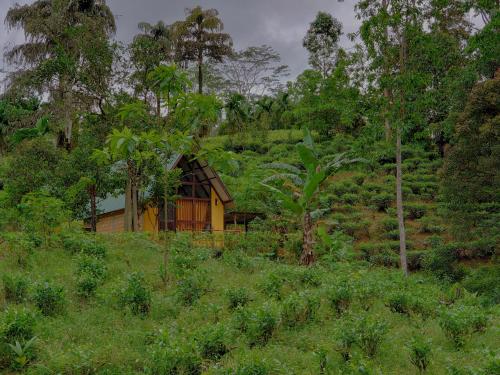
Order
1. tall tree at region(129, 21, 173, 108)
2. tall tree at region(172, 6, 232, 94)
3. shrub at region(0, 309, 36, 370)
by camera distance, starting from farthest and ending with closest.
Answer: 1. tall tree at region(172, 6, 232, 94)
2. tall tree at region(129, 21, 173, 108)
3. shrub at region(0, 309, 36, 370)

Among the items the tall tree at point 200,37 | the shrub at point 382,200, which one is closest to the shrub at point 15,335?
the shrub at point 382,200

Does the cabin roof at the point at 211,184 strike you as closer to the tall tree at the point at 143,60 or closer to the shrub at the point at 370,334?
the tall tree at the point at 143,60

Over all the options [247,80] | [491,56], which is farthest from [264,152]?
[491,56]

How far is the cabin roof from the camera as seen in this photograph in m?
20.1

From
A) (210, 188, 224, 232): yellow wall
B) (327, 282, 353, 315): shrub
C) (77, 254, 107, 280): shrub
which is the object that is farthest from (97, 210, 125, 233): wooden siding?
(327, 282, 353, 315): shrub

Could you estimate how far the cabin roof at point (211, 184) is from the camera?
65.9ft

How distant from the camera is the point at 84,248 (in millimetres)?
11812

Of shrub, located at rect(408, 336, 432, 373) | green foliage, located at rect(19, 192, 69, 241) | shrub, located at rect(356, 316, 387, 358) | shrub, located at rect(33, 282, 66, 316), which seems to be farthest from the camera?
green foliage, located at rect(19, 192, 69, 241)

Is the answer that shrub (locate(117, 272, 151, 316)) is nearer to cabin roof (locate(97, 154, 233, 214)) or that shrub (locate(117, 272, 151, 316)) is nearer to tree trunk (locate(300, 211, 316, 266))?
tree trunk (locate(300, 211, 316, 266))

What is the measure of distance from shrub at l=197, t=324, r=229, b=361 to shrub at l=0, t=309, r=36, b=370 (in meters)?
1.97

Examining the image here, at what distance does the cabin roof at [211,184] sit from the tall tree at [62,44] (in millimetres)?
3360

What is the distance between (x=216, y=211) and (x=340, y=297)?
13.6 m

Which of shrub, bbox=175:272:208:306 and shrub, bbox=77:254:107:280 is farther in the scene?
shrub, bbox=77:254:107:280

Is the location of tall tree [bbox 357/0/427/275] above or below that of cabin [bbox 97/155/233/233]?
above
